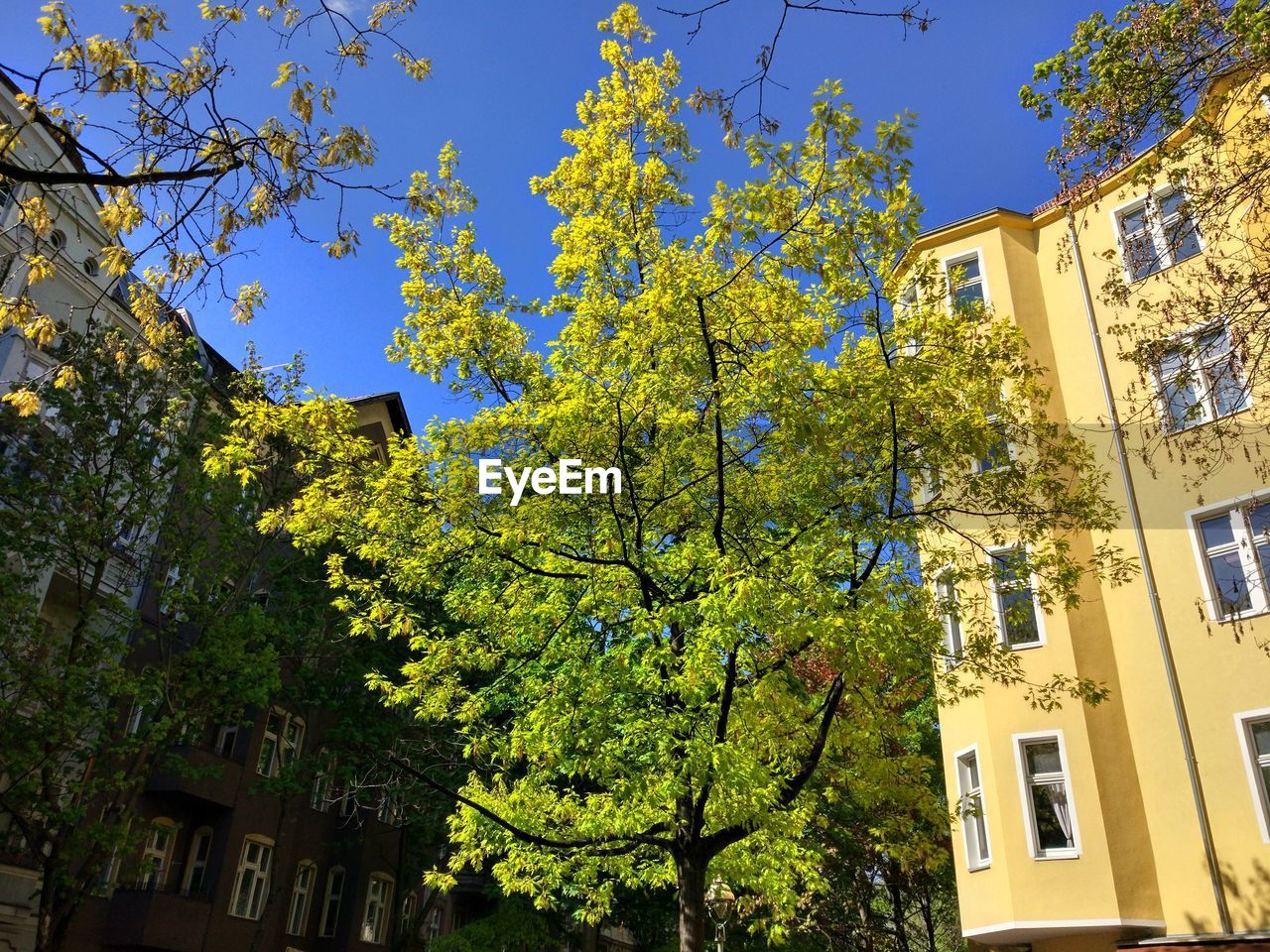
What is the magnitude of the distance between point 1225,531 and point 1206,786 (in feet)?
13.9

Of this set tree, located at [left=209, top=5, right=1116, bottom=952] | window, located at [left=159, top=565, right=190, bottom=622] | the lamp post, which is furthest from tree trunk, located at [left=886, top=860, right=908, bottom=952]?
window, located at [left=159, top=565, right=190, bottom=622]

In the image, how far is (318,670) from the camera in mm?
22031

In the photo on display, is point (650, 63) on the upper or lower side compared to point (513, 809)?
upper

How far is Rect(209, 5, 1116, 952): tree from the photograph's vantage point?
348 inches

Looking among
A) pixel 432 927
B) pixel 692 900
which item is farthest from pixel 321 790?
pixel 692 900

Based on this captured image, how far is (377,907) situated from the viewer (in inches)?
1129

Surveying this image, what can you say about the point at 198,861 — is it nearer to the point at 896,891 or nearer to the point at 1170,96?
the point at 896,891

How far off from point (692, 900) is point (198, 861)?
56.5ft

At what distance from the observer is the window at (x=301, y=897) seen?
25.0 m

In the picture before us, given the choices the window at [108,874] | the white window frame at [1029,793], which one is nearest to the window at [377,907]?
the window at [108,874]

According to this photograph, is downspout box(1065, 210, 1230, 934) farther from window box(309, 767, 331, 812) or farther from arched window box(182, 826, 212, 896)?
arched window box(182, 826, 212, 896)

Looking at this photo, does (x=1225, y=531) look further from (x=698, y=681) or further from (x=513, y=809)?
(x=513, y=809)

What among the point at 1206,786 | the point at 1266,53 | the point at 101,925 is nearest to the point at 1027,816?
the point at 1206,786

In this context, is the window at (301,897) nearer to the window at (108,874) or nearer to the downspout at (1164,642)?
the window at (108,874)
